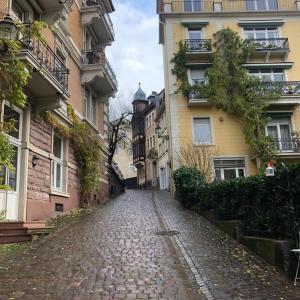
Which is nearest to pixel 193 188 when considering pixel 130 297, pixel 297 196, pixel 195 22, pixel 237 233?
pixel 237 233

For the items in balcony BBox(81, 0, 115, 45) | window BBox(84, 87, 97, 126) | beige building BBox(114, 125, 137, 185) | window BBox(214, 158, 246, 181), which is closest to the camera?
balcony BBox(81, 0, 115, 45)

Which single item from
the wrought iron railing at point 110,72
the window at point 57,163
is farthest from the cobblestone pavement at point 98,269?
the wrought iron railing at point 110,72

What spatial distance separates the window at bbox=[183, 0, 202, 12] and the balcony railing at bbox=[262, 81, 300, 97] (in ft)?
26.0

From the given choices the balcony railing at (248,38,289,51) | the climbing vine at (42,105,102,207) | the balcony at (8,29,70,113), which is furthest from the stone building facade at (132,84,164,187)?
the balcony at (8,29,70,113)

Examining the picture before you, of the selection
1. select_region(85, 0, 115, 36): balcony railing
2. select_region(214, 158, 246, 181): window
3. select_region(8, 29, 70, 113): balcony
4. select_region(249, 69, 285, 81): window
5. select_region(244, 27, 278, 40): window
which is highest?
select_region(244, 27, 278, 40): window

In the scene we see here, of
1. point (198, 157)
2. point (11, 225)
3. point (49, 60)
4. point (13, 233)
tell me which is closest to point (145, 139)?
point (198, 157)

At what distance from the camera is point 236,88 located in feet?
89.9

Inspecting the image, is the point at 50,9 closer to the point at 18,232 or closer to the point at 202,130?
the point at 18,232

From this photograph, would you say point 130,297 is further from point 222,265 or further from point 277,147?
point 277,147

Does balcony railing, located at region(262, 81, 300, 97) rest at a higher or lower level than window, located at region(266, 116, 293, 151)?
higher

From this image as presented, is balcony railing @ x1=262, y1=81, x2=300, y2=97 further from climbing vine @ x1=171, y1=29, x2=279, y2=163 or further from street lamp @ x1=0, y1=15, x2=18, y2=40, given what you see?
street lamp @ x1=0, y1=15, x2=18, y2=40

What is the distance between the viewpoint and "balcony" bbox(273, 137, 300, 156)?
25969 millimetres

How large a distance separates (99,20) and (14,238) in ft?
49.3

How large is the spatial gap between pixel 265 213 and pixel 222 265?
5.72 ft
